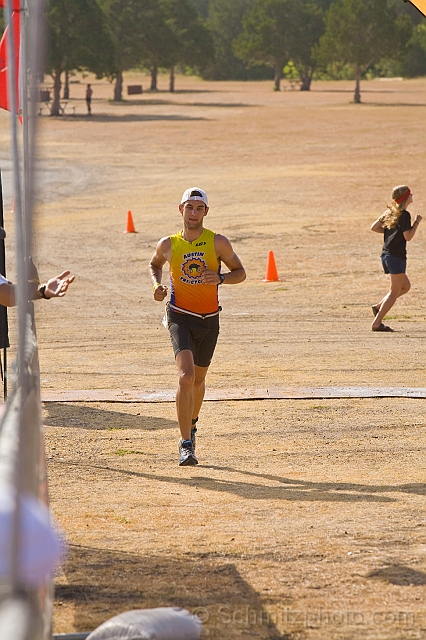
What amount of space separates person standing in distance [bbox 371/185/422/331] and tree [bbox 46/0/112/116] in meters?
53.0

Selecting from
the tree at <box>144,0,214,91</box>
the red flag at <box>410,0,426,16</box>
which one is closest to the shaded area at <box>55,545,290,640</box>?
the red flag at <box>410,0,426,16</box>

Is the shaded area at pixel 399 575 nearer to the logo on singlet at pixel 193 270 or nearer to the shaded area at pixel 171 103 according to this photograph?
the logo on singlet at pixel 193 270

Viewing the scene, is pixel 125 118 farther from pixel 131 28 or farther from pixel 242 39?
pixel 242 39

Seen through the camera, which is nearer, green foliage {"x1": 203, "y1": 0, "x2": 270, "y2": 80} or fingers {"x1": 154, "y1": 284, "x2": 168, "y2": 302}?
fingers {"x1": 154, "y1": 284, "x2": 168, "y2": 302}

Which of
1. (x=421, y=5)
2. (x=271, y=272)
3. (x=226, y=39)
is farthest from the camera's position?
(x=226, y=39)

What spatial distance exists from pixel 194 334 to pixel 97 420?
6.27 ft

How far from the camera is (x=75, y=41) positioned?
215ft

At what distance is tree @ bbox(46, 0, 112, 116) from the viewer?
212 ft

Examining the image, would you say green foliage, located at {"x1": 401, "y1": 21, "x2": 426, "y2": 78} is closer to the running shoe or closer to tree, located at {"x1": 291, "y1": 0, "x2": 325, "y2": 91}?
tree, located at {"x1": 291, "y1": 0, "x2": 325, "y2": 91}

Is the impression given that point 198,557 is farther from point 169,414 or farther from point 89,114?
point 89,114

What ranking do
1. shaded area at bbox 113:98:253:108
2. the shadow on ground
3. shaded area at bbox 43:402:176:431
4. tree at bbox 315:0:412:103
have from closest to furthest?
1. shaded area at bbox 43:402:176:431
2. the shadow on ground
3. tree at bbox 315:0:412:103
4. shaded area at bbox 113:98:253:108

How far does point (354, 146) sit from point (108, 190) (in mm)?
15215

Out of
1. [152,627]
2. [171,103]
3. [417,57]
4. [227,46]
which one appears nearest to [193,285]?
[152,627]

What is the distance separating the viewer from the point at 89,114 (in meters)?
66.1
